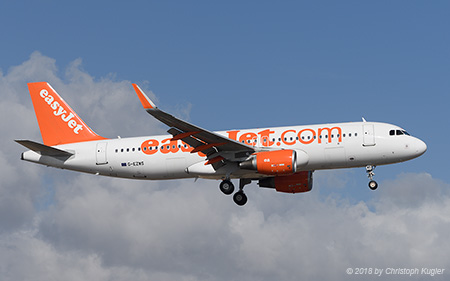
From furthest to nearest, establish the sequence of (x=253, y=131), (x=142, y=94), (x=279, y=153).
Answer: (x=253, y=131) < (x=279, y=153) < (x=142, y=94)

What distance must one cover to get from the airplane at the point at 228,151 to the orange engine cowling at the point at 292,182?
3 centimetres

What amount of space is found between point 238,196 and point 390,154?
10660 millimetres

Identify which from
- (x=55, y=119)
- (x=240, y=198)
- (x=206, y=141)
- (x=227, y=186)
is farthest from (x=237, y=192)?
(x=55, y=119)

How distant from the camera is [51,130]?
49000 millimetres

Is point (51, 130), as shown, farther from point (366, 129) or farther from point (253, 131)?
point (366, 129)

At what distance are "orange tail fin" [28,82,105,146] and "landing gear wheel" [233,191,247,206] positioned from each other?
33.9 ft

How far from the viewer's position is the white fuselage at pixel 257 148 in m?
41.5

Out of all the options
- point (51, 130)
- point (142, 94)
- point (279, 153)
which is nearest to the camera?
point (142, 94)

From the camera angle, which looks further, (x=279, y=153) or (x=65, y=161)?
(x=65, y=161)

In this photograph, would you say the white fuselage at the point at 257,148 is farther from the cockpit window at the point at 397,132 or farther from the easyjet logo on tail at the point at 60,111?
the easyjet logo on tail at the point at 60,111

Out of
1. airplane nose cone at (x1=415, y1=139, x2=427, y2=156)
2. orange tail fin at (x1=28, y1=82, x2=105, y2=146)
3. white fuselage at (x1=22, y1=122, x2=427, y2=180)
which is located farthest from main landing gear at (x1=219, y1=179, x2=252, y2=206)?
airplane nose cone at (x1=415, y1=139, x2=427, y2=156)

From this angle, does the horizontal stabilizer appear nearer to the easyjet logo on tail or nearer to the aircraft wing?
the easyjet logo on tail

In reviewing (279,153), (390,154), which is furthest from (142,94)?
(390,154)

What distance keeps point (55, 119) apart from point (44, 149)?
4345 millimetres
